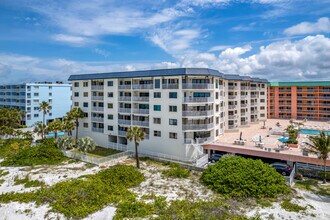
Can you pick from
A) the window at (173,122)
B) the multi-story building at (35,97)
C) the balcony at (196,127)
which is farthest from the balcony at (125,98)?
the multi-story building at (35,97)

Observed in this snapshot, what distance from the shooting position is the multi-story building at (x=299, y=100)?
67.0m

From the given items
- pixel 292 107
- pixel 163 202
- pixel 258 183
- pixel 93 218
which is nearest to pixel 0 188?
pixel 93 218

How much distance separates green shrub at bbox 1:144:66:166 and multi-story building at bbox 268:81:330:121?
64296 millimetres

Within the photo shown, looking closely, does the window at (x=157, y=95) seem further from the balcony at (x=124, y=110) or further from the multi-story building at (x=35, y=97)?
the multi-story building at (x=35, y=97)

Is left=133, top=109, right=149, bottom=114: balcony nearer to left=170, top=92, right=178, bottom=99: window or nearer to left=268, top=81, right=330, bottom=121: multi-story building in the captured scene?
left=170, top=92, right=178, bottom=99: window

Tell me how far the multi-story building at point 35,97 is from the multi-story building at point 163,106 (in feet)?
114

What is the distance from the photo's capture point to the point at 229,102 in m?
52.8

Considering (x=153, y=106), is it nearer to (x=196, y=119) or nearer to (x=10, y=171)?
(x=196, y=119)

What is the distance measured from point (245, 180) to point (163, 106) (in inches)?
739

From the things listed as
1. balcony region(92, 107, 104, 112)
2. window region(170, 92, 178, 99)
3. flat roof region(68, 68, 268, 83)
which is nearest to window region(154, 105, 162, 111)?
window region(170, 92, 178, 99)

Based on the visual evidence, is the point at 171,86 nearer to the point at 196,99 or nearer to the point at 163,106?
the point at 163,106

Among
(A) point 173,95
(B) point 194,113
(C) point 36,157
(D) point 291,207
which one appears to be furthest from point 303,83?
(C) point 36,157

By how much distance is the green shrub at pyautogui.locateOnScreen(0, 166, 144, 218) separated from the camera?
23656mm

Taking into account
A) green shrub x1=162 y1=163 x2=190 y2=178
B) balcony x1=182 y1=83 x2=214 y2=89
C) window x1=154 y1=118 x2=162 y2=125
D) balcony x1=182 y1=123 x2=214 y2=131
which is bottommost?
green shrub x1=162 y1=163 x2=190 y2=178
